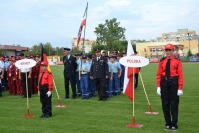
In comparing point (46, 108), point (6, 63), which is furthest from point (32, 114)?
point (6, 63)

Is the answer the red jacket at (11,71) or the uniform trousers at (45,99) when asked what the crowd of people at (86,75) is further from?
the uniform trousers at (45,99)

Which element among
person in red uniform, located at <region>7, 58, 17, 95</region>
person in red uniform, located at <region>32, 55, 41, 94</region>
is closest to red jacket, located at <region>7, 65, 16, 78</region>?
person in red uniform, located at <region>7, 58, 17, 95</region>

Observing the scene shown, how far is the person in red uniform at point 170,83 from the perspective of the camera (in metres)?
6.79

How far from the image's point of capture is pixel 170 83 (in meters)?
6.82

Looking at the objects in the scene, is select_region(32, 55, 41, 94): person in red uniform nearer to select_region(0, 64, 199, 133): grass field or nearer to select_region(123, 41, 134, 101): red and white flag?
select_region(0, 64, 199, 133): grass field

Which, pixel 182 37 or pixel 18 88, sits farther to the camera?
pixel 182 37

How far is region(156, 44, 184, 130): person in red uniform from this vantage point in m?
6.79

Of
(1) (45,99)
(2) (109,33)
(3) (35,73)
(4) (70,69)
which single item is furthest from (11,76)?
(2) (109,33)

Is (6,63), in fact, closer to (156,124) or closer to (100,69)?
(100,69)

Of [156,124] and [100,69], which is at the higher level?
[100,69]

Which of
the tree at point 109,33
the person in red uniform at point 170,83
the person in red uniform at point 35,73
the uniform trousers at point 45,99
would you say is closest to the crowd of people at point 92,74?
the person in red uniform at point 35,73

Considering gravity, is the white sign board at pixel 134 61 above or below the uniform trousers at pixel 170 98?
above

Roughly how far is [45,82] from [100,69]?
3.35 meters

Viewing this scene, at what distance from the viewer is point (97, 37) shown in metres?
95.9
